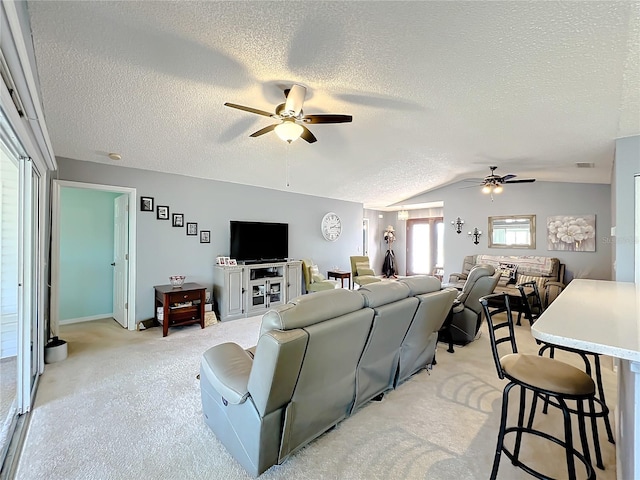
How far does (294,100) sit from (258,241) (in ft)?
11.2

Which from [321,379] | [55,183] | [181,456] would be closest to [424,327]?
[321,379]

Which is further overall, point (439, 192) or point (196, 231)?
point (439, 192)

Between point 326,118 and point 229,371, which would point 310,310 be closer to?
point 229,371

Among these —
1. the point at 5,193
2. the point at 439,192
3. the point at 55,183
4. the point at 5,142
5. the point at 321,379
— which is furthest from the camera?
the point at 439,192

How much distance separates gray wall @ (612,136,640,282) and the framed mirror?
347 centimetres

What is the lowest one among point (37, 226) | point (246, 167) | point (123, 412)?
point (123, 412)

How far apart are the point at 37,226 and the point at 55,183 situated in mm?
1384

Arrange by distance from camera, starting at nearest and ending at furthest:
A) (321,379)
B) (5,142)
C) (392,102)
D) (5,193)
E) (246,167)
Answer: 1. (321,379)
2. (5,142)
3. (5,193)
4. (392,102)
5. (246,167)

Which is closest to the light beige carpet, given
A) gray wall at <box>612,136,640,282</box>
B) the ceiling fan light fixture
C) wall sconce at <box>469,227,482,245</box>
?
gray wall at <box>612,136,640,282</box>

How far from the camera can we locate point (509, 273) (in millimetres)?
6016

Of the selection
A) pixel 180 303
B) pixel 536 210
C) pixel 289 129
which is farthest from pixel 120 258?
pixel 536 210

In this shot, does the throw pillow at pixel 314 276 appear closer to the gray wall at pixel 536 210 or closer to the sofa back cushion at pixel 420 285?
the sofa back cushion at pixel 420 285

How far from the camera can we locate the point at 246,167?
478 cm

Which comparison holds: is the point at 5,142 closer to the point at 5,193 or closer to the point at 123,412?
the point at 5,193
